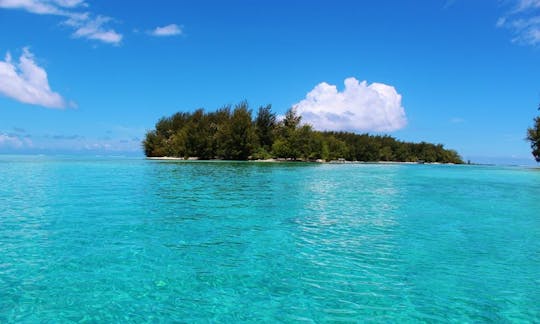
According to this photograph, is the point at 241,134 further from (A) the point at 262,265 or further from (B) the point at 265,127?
(A) the point at 262,265

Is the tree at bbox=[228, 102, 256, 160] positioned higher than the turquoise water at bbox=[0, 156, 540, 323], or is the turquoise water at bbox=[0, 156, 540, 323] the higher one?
the tree at bbox=[228, 102, 256, 160]

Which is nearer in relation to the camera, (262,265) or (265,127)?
(262,265)

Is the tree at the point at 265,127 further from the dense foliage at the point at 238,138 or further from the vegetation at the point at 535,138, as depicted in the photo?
the vegetation at the point at 535,138

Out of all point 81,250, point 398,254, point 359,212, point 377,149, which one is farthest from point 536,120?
point 81,250

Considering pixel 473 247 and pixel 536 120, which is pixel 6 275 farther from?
pixel 536 120

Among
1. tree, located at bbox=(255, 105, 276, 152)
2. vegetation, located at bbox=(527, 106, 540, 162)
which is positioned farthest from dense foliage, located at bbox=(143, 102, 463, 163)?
vegetation, located at bbox=(527, 106, 540, 162)

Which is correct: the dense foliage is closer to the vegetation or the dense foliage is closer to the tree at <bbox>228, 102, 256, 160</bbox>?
the tree at <bbox>228, 102, 256, 160</bbox>

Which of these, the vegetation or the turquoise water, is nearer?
the turquoise water

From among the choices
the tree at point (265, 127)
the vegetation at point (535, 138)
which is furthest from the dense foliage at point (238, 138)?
the vegetation at point (535, 138)

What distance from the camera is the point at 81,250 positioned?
10.8 metres

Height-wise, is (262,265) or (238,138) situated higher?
(238,138)

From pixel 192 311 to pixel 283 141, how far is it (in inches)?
3910

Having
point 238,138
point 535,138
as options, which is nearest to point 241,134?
point 238,138

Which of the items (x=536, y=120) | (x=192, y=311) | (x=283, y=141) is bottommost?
(x=192, y=311)
